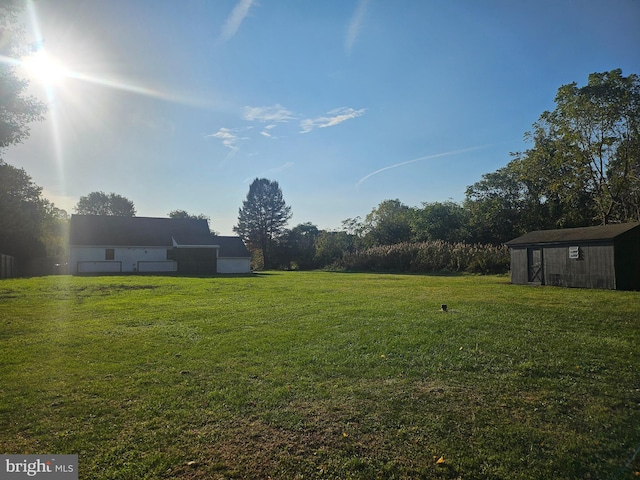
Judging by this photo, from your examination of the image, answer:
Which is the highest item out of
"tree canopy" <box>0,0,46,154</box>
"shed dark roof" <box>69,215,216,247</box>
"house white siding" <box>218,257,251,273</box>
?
"tree canopy" <box>0,0,46,154</box>

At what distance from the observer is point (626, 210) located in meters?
28.4

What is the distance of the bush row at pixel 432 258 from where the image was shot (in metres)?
28.4

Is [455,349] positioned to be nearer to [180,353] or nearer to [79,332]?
[180,353]

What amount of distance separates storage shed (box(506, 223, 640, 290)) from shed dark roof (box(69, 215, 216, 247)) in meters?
26.1

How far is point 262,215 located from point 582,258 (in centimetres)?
4697

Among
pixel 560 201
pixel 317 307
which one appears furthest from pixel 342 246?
pixel 317 307

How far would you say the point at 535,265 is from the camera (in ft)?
62.7

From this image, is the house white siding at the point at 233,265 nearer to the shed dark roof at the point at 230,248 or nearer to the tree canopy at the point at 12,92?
the shed dark roof at the point at 230,248

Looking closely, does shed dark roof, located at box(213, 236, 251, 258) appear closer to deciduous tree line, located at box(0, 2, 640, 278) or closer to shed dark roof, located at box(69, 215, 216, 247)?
shed dark roof, located at box(69, 215, 216, 247)

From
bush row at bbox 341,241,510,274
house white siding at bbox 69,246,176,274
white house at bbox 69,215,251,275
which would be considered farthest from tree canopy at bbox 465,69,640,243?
house white siding at bbox 69,246,176,274

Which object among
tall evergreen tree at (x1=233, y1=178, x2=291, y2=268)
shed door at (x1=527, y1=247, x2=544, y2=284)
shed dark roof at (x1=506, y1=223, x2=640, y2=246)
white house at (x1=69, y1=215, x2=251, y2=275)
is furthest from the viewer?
tall evergreen tree at (x1=233, y1=178, x2=291, y2=268)

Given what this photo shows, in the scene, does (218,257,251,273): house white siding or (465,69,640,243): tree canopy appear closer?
(465,69,640,243): tree canopy

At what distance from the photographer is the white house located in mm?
32688

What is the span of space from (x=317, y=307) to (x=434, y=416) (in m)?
6.97
